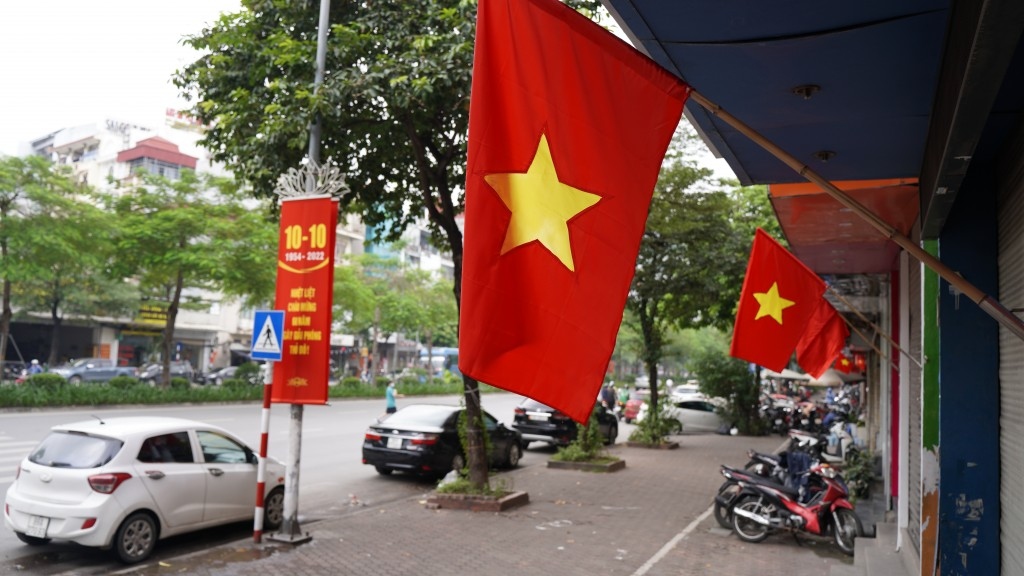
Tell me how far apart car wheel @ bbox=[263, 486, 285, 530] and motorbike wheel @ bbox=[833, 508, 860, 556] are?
6.75m

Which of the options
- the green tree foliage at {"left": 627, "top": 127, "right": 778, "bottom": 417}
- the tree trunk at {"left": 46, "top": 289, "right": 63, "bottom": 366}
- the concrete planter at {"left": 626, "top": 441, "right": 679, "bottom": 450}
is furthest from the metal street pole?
the tree trunk at {"left": 46, "top": 289, "right": 63, "bottom": 366}

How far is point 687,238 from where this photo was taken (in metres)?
19.8

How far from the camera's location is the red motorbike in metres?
9.48

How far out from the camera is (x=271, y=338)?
30.1 ft

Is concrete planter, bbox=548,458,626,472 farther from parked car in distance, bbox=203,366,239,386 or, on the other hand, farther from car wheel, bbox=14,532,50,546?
parked car in distance, bbox=203,366,239,386

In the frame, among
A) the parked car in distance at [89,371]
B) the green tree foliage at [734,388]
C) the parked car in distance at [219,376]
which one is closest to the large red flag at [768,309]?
the green tree foliage at [734,388]

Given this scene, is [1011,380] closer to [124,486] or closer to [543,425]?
[124,486]

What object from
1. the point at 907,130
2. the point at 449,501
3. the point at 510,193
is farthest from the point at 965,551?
the point at 449,501

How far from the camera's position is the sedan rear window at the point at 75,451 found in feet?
26.5

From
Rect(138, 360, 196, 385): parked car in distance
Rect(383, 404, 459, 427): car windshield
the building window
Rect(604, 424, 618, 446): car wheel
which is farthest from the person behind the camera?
the building window

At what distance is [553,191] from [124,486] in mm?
6741

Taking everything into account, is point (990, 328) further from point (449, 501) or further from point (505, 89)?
point (449, 501)

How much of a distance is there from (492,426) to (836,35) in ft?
45.2

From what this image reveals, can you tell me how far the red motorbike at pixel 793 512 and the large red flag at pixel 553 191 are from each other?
7.45 metres
